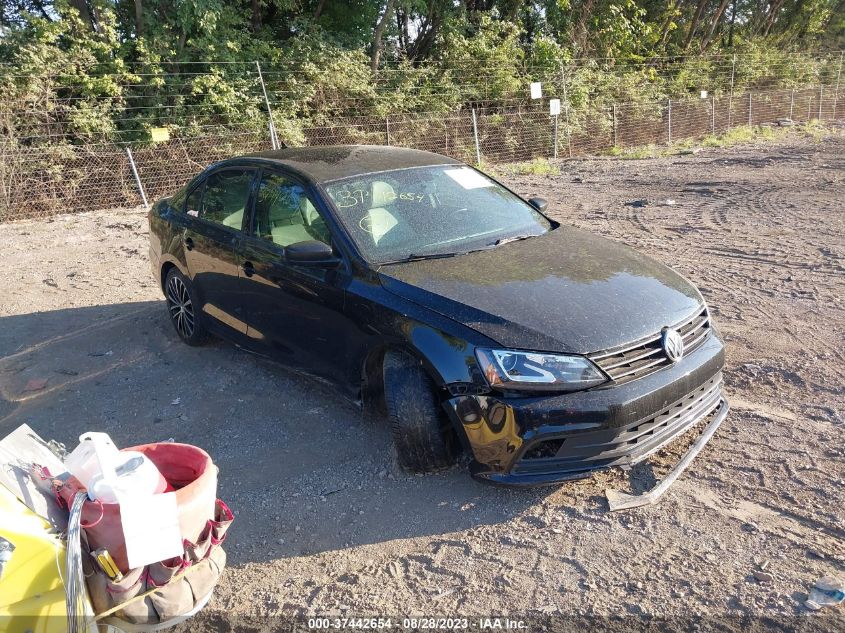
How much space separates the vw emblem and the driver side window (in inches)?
77.2

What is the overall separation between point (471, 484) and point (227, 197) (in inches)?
112

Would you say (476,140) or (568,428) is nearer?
(568,428)

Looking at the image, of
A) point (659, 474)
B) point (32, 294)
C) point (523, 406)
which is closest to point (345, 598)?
point (523, 406)

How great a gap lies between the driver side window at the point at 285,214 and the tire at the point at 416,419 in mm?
1042

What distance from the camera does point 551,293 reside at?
3.42m

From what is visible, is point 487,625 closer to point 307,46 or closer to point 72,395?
point 72,395

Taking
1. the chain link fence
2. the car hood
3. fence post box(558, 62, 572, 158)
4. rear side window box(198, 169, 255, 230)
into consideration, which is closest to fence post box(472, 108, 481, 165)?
the chain link fence

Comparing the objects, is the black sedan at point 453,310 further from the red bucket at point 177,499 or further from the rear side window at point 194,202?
the red bucket at point 177,499

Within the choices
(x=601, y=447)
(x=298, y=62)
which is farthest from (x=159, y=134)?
(x=601, y=447)

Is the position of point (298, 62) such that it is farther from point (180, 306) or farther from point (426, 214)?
point (426, 214)

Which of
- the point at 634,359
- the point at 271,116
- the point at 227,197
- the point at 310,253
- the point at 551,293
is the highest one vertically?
the point at 271,116

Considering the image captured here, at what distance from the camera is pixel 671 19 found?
90.6ft

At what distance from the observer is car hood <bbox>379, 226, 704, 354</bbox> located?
3129 mm

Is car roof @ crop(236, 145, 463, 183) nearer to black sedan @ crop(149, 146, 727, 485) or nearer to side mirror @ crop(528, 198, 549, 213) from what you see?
black sedan @ crop(149, 146, 727, 485)
